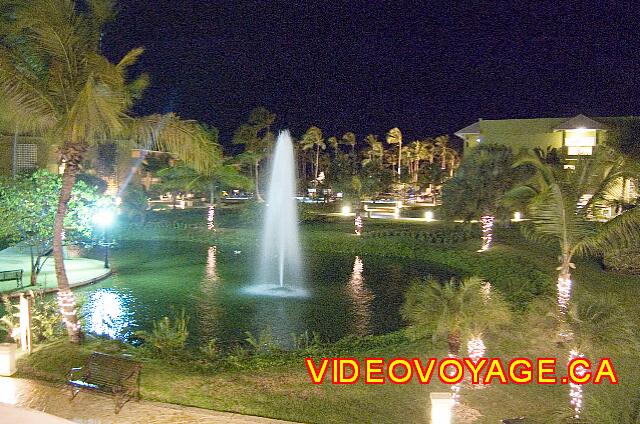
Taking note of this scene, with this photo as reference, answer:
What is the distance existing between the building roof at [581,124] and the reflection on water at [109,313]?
37.9 meters

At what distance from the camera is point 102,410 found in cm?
823

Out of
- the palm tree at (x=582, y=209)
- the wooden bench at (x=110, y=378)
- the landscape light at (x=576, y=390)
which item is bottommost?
the landscape light at (x=576, y=390)

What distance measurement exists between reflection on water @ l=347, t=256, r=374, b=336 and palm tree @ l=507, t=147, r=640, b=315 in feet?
16.2

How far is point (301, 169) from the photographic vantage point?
72375 mm

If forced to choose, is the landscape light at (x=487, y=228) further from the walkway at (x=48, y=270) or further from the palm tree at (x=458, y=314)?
the walkway at (x=48, y=270)

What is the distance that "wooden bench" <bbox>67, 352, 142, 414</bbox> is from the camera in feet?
27.5

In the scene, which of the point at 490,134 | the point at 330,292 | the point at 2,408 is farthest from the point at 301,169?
the point at 2,408

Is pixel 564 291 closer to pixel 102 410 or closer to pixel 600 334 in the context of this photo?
pixel 600 334

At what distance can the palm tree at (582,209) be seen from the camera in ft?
38.4

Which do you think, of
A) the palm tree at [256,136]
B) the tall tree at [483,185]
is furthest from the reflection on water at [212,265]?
the palm tree at [256,136]

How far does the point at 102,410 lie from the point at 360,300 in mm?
10838

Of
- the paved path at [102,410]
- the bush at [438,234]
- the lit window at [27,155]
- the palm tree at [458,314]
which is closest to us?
the paved path at [102,410]

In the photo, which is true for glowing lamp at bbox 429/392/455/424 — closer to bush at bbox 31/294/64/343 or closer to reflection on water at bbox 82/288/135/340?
bush at bbox 31/294/64/343

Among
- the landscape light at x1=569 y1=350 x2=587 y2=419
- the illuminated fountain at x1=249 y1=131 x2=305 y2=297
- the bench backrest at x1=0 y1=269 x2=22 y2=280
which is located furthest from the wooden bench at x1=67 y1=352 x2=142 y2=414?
the bench backrest at x1=0 y1=269 x2=22 y2=280
